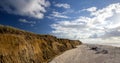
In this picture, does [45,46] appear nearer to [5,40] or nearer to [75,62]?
[75,62]

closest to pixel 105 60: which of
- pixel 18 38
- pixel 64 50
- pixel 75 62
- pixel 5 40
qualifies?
pixel 75 62

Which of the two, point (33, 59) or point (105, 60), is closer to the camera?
point (33, 59)

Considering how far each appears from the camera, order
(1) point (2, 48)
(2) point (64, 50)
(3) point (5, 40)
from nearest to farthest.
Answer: (1) point (2, 48) → (3) point (5, 40) → (2) point (64, 50)

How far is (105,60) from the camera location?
31.4 meters

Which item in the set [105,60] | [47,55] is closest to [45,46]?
[47,55]

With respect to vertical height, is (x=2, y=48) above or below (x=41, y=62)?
above

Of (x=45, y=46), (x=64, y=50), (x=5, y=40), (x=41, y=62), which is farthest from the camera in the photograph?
(x=64, y=50)

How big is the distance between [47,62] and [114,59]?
12.8 m

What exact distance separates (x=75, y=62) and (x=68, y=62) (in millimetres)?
1340

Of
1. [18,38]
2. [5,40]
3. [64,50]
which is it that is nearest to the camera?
[5,40]

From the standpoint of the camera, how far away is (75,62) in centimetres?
3130

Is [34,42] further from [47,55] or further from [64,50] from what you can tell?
[64,50]

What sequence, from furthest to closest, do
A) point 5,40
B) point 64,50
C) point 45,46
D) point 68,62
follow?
point 64,50
point 45,46
point 68,62
point 5,40

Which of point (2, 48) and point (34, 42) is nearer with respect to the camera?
point (2, 48)
